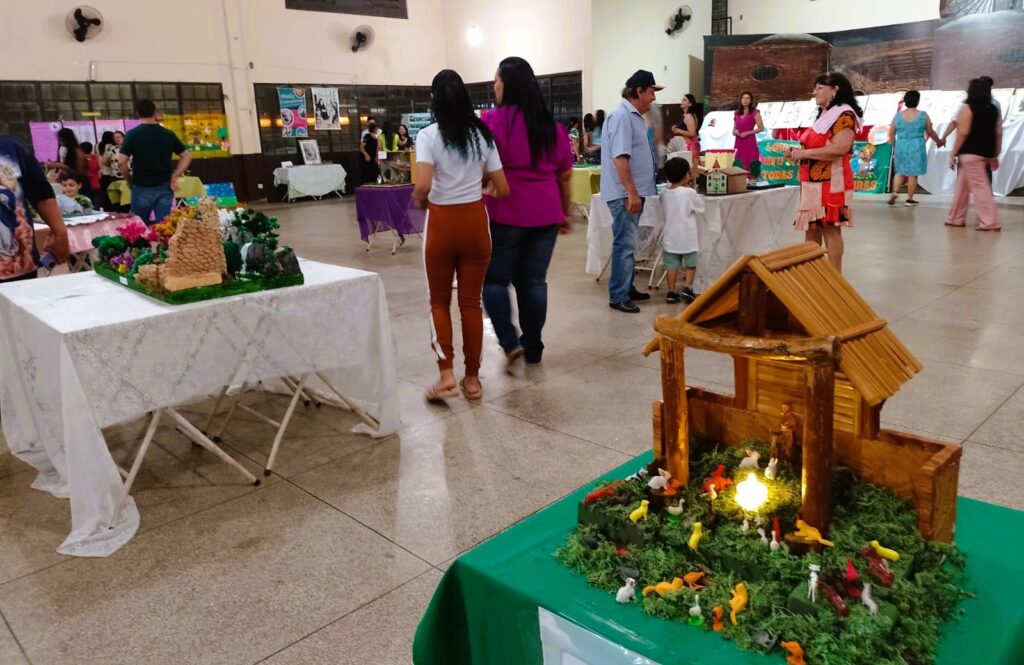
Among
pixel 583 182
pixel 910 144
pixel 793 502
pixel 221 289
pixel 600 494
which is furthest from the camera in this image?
pixel 910 144

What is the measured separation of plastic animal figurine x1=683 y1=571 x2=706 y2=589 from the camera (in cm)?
111

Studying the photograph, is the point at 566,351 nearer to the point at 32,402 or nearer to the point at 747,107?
the point at 32,402

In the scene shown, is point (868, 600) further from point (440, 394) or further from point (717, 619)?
point (440, 394)

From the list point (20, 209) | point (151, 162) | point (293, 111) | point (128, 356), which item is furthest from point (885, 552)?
point (293, 111)

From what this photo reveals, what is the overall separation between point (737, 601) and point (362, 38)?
54.7 ft

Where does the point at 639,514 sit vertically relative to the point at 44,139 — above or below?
below

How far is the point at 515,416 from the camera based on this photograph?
352 cm

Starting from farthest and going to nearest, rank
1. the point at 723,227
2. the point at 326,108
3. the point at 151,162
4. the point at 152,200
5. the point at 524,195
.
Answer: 1. the point at 326,108
2. the point at 152,200
3. the point at 151,162
4. the point at 723,227
5. the point at 524,195

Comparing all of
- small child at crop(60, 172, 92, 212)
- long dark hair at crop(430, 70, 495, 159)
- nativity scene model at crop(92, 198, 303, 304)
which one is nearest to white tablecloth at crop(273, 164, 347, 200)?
small child at crop(60, 172, 92, 212)

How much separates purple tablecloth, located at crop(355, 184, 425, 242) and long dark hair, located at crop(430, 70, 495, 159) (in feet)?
17.3

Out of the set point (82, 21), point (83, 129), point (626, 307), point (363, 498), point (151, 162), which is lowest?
point (363, 498)

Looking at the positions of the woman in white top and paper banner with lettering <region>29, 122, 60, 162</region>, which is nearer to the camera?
the woman in white top

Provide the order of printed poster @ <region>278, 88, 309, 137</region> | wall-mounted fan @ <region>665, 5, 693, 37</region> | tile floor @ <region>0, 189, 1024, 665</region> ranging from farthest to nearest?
1. printed poster @ <region>278, 88, 309, 137</region>
2. wall-mounted fan @ <region>665, 5, 693, 37</region>
3. tile floor @ <region>0, 189, 1024, 665</region>

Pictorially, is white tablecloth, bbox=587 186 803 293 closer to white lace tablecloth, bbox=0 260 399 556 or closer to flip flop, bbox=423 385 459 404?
flip flop, bbox=423 385 459 404
